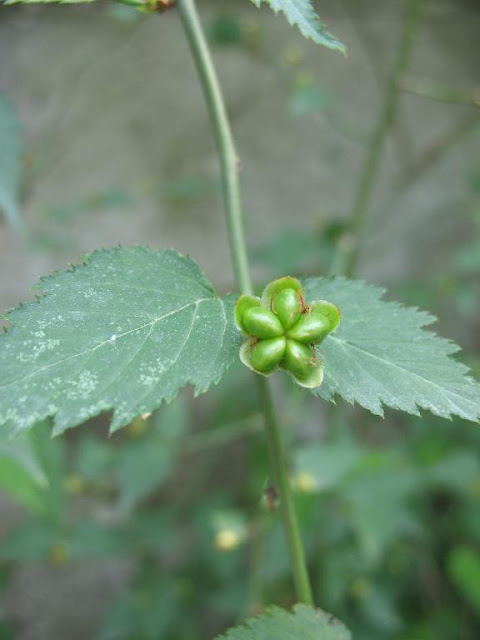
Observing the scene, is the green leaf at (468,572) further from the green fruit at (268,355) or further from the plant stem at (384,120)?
the green fruit at (268,355)

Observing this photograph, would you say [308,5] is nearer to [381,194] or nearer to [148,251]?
[148,251]

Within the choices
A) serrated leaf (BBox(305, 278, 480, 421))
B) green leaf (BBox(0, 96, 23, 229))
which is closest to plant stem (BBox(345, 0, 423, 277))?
green leaf (BBox(0, 96, 23, 229))

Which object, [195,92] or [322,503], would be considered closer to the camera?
[322,503]

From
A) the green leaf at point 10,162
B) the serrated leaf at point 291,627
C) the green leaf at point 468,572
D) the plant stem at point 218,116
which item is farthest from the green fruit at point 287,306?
the green leaf at point 468,572

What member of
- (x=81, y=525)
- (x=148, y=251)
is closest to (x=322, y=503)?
(x=81, y=525)

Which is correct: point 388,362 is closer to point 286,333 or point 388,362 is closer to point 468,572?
point 286,333

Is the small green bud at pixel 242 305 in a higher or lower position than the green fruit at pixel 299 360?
higher

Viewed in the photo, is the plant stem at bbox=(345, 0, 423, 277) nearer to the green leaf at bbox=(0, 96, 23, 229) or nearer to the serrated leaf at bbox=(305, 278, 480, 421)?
the green leaf at bbox=(0, 96, 23, 229)
